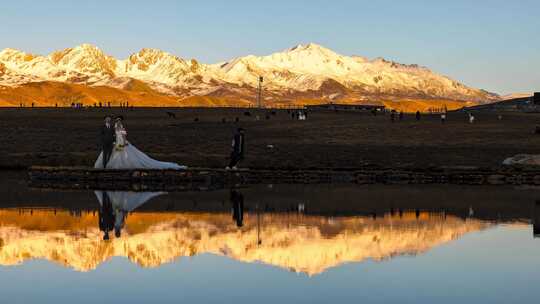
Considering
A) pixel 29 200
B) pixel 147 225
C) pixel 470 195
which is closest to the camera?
pixel 147 225

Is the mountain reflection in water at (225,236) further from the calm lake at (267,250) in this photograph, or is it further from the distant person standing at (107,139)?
the distant person standing at (107,139)

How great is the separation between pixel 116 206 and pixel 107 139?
1282 centimetres

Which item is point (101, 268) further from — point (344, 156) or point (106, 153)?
point (344, 156)

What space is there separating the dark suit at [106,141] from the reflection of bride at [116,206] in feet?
18.2

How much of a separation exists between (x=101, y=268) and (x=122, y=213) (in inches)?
424

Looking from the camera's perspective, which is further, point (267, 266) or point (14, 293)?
point (267, 266)

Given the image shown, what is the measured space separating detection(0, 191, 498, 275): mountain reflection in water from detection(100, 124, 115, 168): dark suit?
41.2 ft

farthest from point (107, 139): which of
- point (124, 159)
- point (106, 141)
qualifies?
point (124, 159)

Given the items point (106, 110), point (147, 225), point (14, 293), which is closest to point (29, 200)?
point (147, 225)

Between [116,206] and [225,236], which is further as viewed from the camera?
[116,206]

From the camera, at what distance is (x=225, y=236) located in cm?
2359

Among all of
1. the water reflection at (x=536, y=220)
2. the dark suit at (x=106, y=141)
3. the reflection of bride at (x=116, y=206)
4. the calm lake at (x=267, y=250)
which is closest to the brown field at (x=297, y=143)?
the dark suit at (x=106, y=141)

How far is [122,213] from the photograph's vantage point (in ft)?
95.9

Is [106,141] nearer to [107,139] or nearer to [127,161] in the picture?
[107,139]
